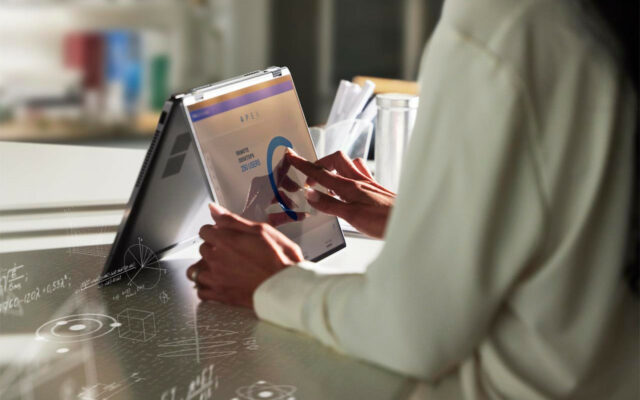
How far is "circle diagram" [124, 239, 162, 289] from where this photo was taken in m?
1.09

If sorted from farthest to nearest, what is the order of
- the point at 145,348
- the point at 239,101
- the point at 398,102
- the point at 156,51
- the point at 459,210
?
1. the point at 156,51
2. the point at 398,102
3. the point at 239,101
4. the point at 145,348
5. the point at 459,210

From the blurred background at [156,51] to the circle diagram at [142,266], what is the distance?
270 centimetres

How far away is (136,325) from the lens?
3.11 feet

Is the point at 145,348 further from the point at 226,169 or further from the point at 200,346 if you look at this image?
the point at 226,169

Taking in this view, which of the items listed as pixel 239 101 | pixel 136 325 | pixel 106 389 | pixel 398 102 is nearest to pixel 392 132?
pixel 398 102

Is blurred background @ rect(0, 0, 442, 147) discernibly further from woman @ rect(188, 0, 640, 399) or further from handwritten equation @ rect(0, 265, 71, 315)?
woman @ rect(188, 0, 640, 399)

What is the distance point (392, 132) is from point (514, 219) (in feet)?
2.39

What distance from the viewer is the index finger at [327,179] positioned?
1168mm

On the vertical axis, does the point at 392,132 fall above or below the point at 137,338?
above

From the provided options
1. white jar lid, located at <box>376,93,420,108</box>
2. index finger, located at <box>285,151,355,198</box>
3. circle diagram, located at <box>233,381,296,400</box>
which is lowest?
circle diagram, located at <box>233,381,296,400</box>

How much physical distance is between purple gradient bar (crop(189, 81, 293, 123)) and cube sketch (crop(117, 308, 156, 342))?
27 centimetres

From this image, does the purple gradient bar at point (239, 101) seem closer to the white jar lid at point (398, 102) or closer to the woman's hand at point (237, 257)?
the woman's hand at point (237, 257)

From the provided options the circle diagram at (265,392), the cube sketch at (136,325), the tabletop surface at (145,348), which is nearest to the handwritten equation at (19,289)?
the tabletop surface at (145,348)

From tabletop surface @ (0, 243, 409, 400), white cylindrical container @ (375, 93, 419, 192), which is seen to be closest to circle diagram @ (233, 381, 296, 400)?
tabletop surface @ (0, 243, 409, 400)
